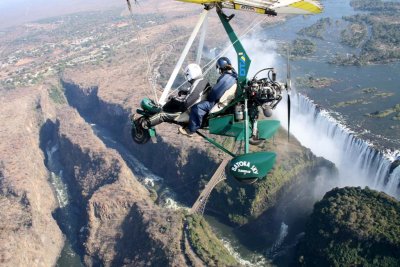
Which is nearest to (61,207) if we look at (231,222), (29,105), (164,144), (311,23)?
(164,144)

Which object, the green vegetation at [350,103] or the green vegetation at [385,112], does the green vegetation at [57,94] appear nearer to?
the green vegetation at [350,103]

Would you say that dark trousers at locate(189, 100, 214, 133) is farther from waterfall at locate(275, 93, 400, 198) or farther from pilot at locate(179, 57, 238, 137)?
waterfall at locate(275, 93, 400, 198)

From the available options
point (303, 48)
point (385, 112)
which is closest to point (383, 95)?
point (385, 112)

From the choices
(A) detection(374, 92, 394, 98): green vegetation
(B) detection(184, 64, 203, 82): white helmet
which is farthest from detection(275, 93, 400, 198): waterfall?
(B) detection(184, 64, 203, 82): white helmet

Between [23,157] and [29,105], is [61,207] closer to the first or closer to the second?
[23,157]

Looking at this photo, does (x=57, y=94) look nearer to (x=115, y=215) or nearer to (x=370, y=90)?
(x=115, y=215)

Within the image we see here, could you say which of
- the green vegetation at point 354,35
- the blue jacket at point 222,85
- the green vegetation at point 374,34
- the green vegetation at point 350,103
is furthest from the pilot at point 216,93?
the green vegetation at point 354,35
